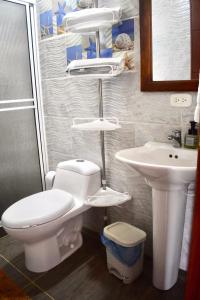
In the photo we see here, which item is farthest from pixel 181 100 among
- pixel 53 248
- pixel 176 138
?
pixel 53 248

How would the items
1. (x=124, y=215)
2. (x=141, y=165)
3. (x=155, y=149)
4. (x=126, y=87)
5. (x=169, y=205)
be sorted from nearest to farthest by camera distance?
(x=141, y=165), (x=169, y=205), (x=155, y=149), (x=126, y=87), (x=124, y=215)

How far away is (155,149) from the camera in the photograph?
1.48m

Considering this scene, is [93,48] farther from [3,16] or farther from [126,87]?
[3,16]

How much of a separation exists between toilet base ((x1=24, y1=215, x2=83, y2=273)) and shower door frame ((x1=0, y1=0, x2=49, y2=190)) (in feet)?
2.20

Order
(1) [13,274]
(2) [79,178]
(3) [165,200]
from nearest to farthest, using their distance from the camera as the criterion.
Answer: (3) [165,200]
(1) [13,274]
(2) [79,178]

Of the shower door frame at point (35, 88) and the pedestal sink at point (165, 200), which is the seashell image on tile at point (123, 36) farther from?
the shower door frame at point (35, 88)

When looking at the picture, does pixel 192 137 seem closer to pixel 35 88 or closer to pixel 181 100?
pixel 181 100

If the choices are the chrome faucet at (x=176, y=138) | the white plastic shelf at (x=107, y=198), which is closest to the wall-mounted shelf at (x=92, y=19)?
the chrome faucet at (x=176, y=138)

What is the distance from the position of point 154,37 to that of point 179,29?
0.15 metres

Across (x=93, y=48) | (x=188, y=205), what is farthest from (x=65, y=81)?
(x=188, y=205)

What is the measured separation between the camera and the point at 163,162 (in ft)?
4.75

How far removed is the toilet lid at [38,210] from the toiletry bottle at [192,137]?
87cm

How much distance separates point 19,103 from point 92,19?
0.95 m

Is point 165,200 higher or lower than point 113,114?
lower
